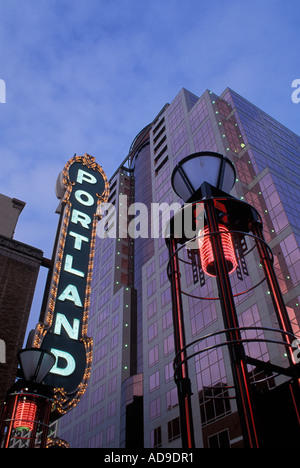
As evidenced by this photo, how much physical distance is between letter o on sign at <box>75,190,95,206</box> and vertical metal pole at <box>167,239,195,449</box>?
1264 centimetres

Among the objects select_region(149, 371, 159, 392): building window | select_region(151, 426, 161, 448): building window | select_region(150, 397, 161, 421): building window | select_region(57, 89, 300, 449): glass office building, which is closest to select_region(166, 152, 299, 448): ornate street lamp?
select_region(57, 89, 300, 449): glass office building

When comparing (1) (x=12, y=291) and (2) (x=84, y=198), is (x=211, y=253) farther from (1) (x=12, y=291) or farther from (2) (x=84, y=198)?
(2) (x=84, y=198)

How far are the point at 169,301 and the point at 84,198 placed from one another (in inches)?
1247

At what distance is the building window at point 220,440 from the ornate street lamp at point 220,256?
29.8m

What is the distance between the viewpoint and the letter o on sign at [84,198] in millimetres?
20156

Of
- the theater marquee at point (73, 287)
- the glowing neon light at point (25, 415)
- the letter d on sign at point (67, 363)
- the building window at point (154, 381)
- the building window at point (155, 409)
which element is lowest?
the glowing neon light at point (25, 415)

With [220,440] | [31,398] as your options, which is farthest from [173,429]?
[31,398]

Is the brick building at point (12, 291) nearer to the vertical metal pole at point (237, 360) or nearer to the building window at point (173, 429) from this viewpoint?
the vertical metal pole at point (237, 360)

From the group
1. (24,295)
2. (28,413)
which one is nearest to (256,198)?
(24,295)

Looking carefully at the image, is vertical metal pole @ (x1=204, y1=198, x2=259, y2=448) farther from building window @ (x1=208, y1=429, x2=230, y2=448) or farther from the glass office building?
building window @ (x1=208, y1=429, x2=230, y2=448)

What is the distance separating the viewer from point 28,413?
459 inches

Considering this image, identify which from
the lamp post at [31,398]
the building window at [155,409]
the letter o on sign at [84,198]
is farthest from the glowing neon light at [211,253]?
the building window at [155,409]

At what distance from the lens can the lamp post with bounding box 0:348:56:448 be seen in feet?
37.3
